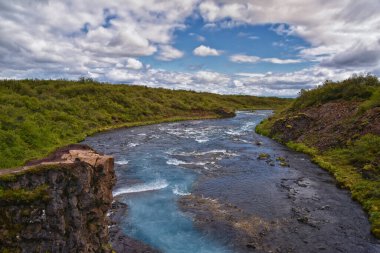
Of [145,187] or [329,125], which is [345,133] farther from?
[145,187]

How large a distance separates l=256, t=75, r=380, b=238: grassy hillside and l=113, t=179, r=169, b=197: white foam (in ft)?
43.8

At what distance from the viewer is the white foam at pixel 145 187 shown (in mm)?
22422

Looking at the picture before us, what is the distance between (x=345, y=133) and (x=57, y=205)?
30.0 meters

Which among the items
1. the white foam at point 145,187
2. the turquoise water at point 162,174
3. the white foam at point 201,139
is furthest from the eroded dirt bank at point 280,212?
the white foam at point 201,139

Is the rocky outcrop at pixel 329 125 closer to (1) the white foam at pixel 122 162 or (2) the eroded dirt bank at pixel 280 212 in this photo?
(2) the eroded dirt bank at pixel 280 212

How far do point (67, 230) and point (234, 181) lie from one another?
53.1 feet

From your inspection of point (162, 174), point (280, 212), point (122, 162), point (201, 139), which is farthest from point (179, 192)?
point (201, 139)

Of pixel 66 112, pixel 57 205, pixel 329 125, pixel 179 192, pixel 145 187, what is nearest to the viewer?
pixel 57 205

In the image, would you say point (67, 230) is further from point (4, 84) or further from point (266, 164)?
point (4, 84)

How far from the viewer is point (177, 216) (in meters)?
18.7

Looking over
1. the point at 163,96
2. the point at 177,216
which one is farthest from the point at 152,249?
the point at 163,96

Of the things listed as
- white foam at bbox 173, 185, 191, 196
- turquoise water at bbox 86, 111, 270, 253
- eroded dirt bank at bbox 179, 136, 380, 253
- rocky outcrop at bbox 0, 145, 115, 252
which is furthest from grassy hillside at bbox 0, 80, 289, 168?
eroded dirt bank at bbox 179, 136, 380, 253

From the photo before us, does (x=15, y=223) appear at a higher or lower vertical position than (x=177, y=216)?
higher

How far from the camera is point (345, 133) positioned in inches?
1289
